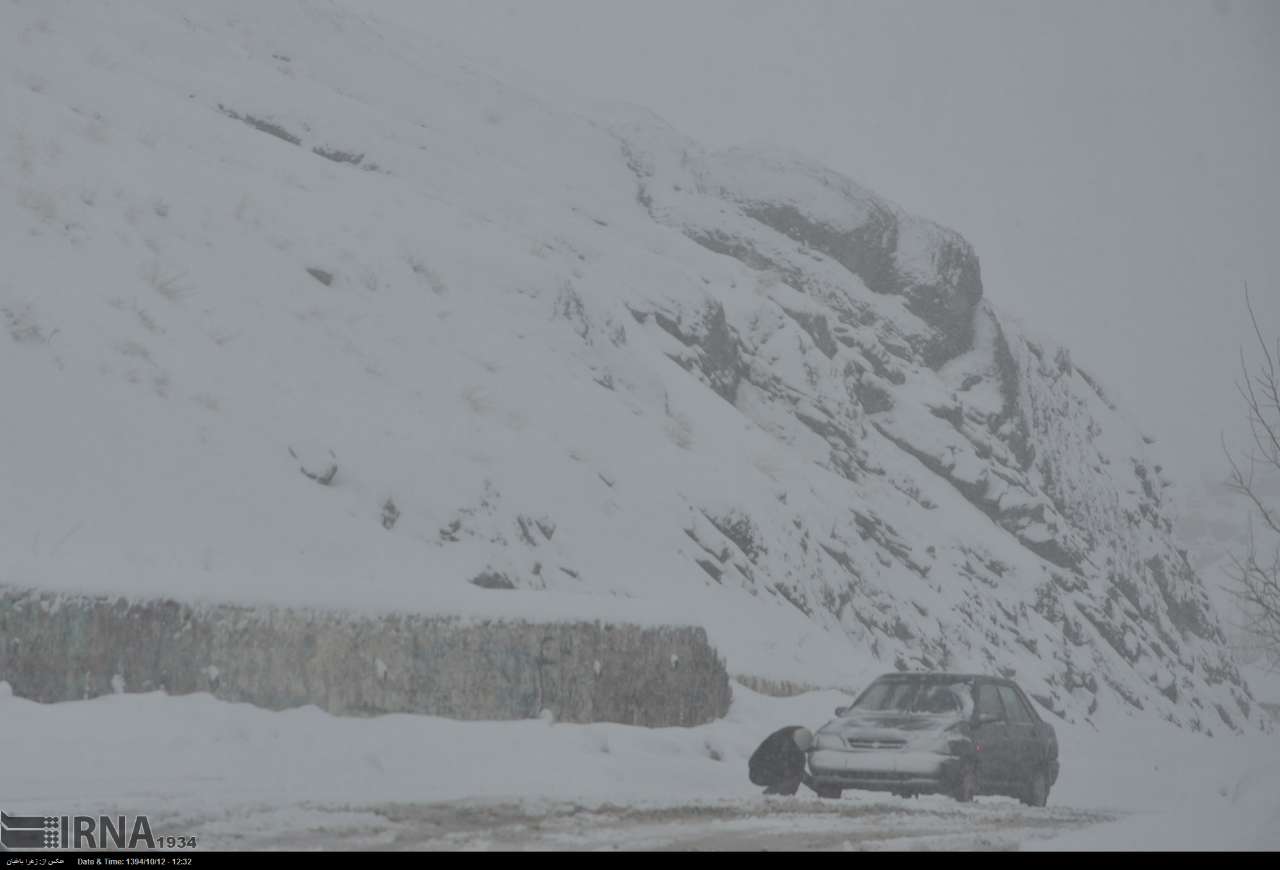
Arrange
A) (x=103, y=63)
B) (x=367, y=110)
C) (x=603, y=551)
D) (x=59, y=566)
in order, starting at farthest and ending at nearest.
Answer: (x=367, y=110) → (x=103, y=63) → (x=603, y=551) → (x=59, y=566)

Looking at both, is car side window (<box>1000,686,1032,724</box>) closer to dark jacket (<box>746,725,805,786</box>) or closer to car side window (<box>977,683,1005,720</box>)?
car side window (<box>977,683,1005,720</box>)

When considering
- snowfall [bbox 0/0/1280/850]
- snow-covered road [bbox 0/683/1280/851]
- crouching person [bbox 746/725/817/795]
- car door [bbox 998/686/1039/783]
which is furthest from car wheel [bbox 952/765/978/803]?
crouching person [bbox 746/725/817/795]

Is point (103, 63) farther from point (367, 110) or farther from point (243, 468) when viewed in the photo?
point (243, 468)

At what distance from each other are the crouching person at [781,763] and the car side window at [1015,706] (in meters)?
2.69

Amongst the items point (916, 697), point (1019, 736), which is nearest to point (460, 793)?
point (916, 697)

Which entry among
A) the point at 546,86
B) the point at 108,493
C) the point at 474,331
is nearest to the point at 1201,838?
the point at 108,493

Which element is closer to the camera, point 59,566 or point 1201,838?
point 1201,838

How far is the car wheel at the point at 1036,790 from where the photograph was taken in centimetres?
1518

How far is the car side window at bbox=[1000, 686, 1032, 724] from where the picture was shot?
15.6m

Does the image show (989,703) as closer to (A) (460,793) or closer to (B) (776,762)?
(B) (776,762)

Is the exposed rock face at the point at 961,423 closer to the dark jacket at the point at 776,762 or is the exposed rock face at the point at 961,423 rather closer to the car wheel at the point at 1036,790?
the car wheel at the point at 1036,790

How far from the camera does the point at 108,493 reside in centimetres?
1484

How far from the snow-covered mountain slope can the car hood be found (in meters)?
2.52

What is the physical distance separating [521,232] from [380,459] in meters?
16.1
